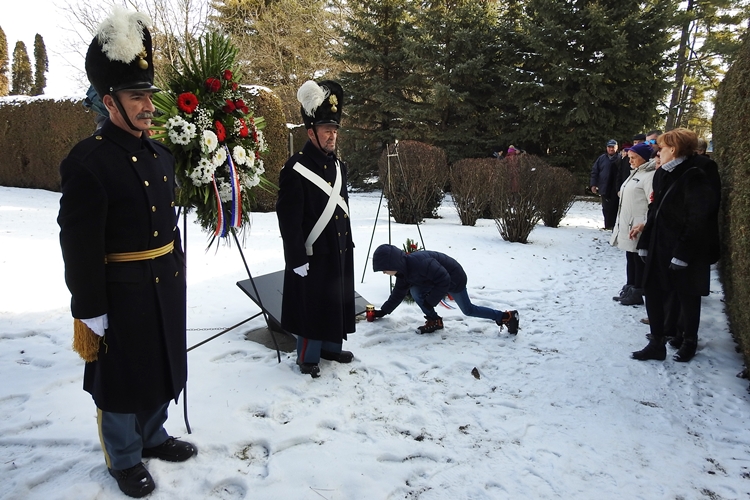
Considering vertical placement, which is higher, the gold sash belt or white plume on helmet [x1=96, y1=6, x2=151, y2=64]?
white plume on helmet [x1=96, y1=6, x2=151, y2=64]

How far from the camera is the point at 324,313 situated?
3.73 m

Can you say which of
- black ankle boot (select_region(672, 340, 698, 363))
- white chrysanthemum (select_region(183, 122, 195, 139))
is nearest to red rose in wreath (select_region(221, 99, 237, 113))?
white chrysanthemum (select_region(183, 122, 195, 139))

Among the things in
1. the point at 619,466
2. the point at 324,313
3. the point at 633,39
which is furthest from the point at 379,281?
the point at 633,39

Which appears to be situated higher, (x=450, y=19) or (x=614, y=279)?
(x=450, y=19)

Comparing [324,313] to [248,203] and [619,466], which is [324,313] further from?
[619,466]

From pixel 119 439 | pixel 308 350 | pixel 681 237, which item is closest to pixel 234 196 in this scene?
pixel 308 350

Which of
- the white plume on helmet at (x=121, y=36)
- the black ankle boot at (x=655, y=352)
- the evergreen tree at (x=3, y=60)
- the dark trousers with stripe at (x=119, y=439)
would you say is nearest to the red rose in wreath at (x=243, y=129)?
the white plume on helmet at (x=121, y=36)

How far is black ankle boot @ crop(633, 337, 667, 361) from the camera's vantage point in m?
4.16

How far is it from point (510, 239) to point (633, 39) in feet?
37.9

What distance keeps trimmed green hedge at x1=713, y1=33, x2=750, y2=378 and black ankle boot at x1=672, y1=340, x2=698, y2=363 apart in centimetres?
35

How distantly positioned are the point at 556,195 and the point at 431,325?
7681mm

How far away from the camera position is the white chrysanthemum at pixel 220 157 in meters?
3.31

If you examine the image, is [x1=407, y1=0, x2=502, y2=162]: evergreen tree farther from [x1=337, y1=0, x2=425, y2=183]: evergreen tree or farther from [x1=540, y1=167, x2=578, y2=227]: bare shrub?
[x1=540, y1=167, x2=578, y2=227]: bare shrub

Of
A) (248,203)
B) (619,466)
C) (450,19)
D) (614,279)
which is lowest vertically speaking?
(619,466)
